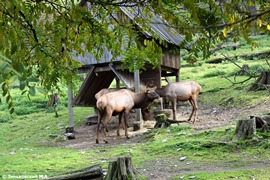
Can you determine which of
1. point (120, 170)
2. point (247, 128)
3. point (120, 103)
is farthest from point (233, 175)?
point (120, 103)

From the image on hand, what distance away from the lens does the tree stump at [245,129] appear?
33.2ft

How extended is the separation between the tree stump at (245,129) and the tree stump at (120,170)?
3993 millimetres

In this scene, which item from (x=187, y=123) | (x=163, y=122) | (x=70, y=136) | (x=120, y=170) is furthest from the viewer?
(x=70, y=136)

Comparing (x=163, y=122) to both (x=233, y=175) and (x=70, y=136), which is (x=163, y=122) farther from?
(x=233, y=175)

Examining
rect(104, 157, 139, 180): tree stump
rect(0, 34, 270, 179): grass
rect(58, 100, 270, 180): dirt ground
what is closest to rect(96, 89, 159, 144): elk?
rect(58, 100, 270, 180): dirt ground

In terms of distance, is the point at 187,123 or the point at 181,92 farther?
the point at 181,92

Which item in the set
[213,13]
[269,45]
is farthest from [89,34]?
[269,45]

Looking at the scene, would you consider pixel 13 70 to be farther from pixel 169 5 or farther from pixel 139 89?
pixel 139 89

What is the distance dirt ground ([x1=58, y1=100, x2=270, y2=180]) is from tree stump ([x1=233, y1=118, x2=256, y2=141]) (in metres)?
1.74

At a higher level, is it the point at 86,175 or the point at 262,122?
the point at 262,122

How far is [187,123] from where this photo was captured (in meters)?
15.7

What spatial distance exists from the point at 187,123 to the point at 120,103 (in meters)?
2.52

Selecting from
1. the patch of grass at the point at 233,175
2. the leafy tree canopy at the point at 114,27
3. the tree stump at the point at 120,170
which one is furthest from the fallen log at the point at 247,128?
the leafy tree canopy at the point at 114,27

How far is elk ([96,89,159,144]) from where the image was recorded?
49.4 ft
